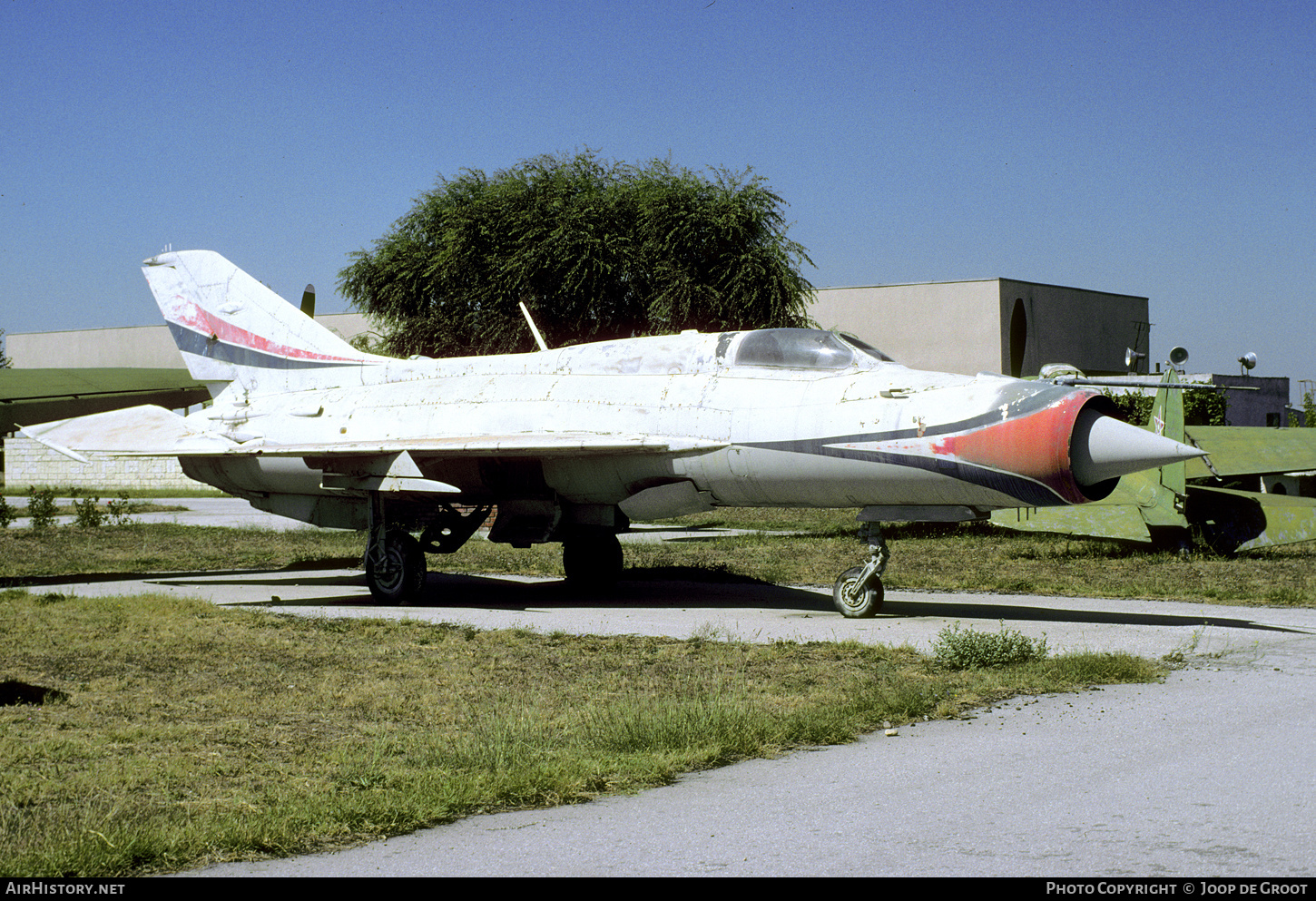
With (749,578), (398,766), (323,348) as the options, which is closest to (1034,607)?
(749,578)

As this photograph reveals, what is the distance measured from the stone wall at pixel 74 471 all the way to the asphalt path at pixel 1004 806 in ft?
148

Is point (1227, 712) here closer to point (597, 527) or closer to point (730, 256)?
point (597, 527)

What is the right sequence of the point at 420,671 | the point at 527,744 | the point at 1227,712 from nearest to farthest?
the point at 527,744, the point at 1227,712, the point at 420,671

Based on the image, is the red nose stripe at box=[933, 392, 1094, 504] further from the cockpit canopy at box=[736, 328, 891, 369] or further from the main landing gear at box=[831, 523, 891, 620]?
the cockpit canopy at box=[736, 328, 891, 369]

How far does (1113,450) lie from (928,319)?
33.8m

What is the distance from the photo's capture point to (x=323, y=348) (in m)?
16.6

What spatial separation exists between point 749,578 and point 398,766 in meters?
10.6

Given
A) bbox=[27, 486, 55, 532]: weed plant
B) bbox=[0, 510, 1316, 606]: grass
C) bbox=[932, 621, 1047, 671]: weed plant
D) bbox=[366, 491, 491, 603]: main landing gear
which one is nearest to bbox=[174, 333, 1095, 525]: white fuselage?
bbox=[366, 491, 491, 603]: main landing gear

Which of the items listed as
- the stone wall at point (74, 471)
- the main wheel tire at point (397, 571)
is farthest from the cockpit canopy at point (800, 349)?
the stone wall at point (74, 471)

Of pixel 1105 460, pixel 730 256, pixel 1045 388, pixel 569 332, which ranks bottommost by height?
pixel 1105 460

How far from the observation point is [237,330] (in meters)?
16.9

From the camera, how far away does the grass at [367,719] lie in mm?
5156

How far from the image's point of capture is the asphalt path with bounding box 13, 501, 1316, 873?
15.2 feet

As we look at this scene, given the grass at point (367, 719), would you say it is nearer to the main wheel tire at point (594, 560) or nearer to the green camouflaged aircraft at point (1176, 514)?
the main wheel tire at point (594, 560)
